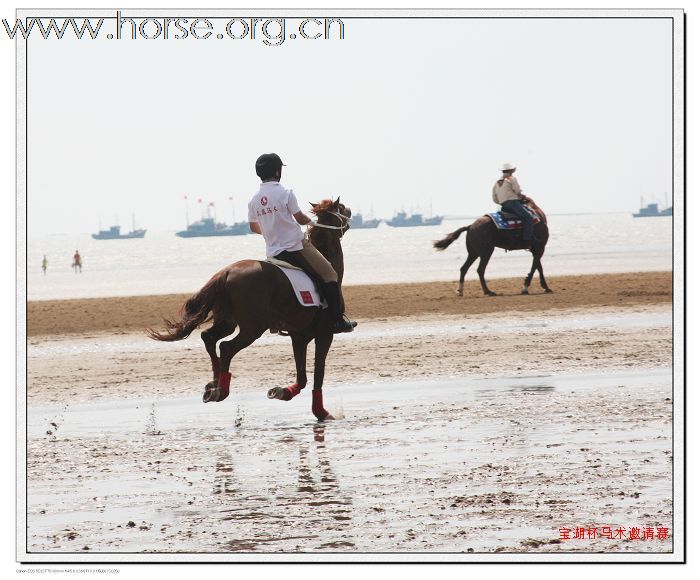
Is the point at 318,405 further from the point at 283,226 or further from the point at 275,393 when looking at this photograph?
the point at 283,226

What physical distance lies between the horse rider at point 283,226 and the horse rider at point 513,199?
14.3 m

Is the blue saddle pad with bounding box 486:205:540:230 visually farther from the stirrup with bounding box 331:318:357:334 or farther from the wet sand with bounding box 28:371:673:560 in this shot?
the stirrup with bounding box 331:318:357:334

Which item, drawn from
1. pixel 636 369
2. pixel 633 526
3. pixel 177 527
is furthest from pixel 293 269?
pixel 636 369

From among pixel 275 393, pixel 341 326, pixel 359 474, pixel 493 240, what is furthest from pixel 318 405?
pixel 493 240

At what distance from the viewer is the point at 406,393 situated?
13.5 metres

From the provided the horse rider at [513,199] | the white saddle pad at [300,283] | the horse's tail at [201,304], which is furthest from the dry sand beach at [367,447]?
the horse rider at [513,199]

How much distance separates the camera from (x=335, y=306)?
37.8 feet

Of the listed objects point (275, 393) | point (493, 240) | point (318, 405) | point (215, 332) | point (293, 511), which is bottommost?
point (293, 511)

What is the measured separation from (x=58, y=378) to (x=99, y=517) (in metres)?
7.49

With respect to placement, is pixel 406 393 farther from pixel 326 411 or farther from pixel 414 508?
pixel 414 508

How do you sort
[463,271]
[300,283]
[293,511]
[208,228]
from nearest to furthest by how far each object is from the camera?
[293,511], [300,283], [463,271], [208,228]

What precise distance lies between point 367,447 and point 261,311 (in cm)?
152

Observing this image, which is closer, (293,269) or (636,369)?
(293,269)

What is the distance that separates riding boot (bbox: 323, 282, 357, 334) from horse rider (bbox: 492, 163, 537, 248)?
14.1m
